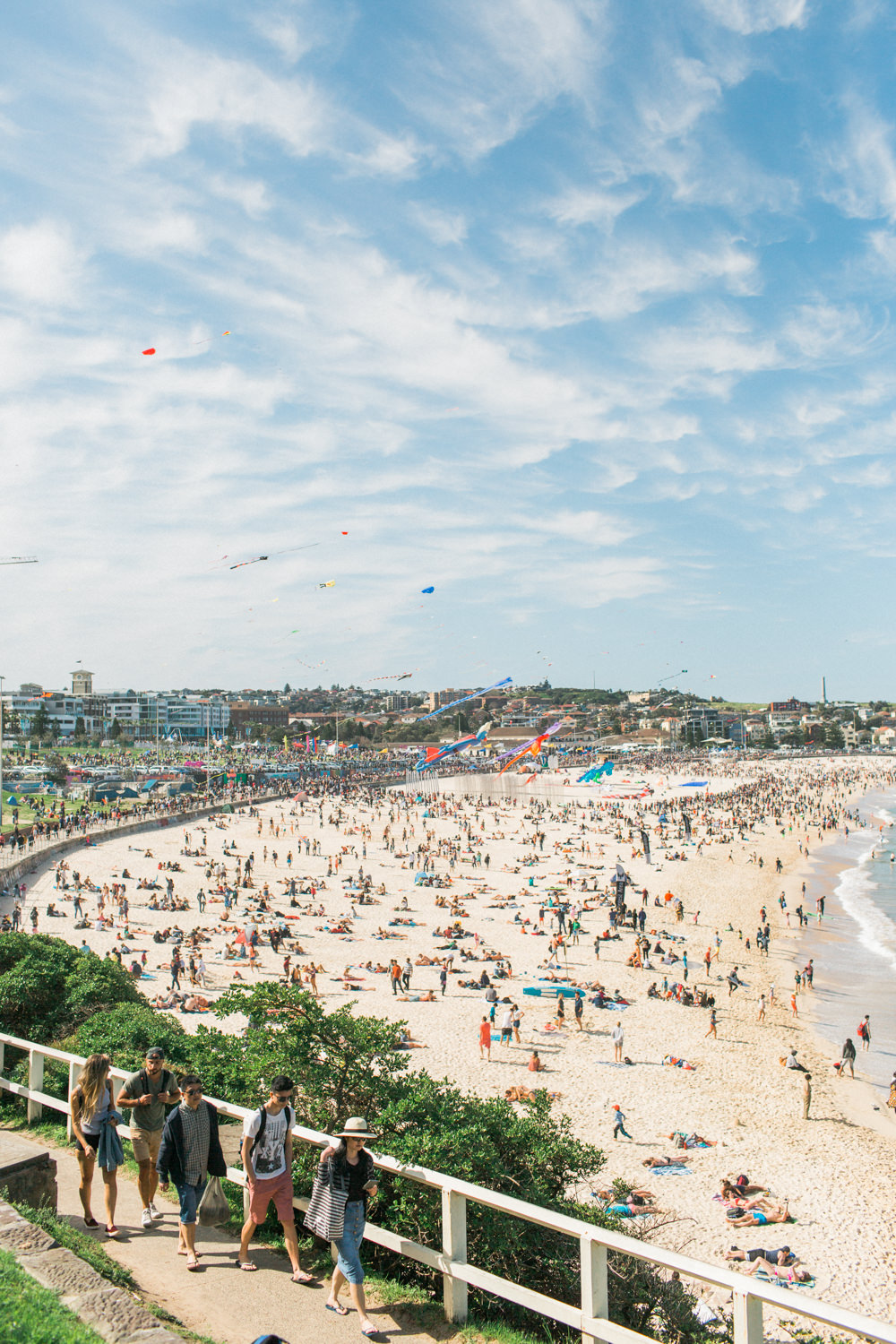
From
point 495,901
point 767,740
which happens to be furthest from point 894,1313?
point 767,740

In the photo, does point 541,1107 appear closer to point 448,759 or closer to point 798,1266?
point 798,1266

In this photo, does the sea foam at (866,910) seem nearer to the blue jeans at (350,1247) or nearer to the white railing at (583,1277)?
the white railing at (583,1277)

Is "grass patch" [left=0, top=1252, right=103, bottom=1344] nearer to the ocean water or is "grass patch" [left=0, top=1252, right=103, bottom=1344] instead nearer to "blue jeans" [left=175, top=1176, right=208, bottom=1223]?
"blue jeans" [left=175, top=1176, right=208, bottom=1223]

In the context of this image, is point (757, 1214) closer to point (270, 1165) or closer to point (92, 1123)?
point (270, 1165)

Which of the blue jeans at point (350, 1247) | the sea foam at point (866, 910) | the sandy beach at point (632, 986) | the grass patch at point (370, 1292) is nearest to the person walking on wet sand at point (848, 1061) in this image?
the sandy beach at point (632, 986)

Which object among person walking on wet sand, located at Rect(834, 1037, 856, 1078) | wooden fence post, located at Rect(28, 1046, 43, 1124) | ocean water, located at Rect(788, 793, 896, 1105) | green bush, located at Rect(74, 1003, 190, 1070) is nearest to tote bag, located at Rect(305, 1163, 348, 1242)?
green bush, located at Rect(74, 1003, 190, 1070)
